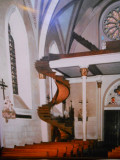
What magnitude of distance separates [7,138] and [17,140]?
583 millimetres

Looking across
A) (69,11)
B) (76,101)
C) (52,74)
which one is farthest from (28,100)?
(69,11)

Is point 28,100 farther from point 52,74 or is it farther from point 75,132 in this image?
point 75,132

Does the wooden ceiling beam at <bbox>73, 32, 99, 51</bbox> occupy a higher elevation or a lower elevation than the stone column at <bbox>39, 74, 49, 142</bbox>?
higher

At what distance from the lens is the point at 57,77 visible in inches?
258

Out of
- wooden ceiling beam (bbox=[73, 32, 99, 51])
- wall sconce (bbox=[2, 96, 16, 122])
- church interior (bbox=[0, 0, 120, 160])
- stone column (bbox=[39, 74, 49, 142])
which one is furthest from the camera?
wooden ceiling beam (bbox=[73, 32, 99, 51])

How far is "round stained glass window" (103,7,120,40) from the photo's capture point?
9697mm

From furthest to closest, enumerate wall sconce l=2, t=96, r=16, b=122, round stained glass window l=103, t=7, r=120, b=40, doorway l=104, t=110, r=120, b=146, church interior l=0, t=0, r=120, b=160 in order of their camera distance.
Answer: round stained glass window l=103, t=7, r=120, b=40 → doorway l=104, t=110, r=120, b=146 → wall sconce l=2, t=96, r=16, b=122 → church interior l=0, t=0, r=120, b=160

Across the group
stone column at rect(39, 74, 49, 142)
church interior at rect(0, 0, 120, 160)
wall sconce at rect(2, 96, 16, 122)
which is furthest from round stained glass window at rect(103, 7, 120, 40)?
wall sconce at rect(2, 96, 16, 122)

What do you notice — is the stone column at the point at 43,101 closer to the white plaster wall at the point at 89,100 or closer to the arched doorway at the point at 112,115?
the white plaster wall at the point at 89,100

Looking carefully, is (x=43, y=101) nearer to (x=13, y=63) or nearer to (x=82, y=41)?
(x=13, y=63)

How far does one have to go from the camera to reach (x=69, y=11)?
348 inches

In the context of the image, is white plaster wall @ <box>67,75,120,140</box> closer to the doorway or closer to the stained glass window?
the doorway

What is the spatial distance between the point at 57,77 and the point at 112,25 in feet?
21.7

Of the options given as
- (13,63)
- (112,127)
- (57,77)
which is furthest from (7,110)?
(112,127)
